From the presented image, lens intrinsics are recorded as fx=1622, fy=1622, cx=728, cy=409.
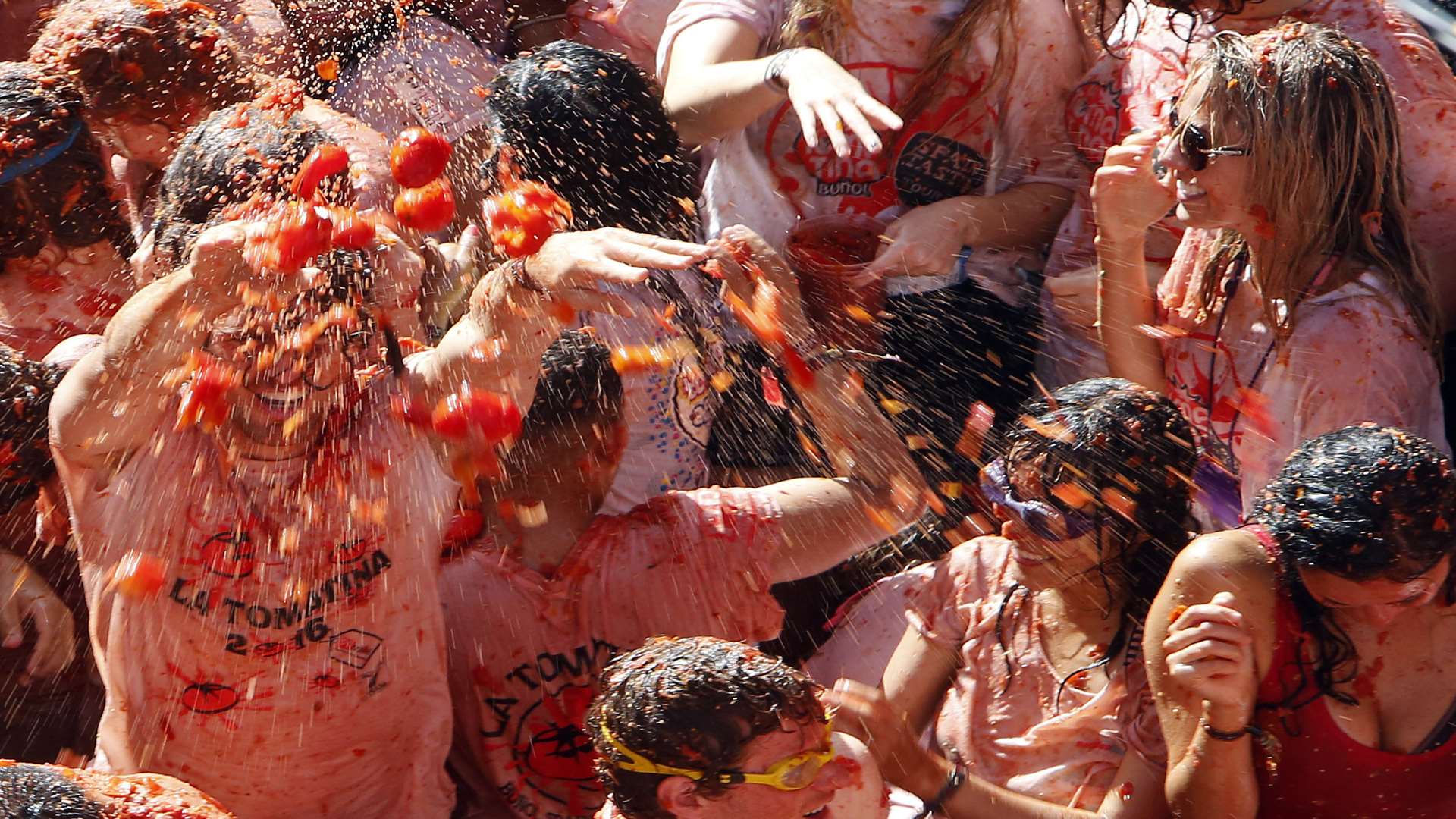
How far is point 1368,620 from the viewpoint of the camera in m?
3.17

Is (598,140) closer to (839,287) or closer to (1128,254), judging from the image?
(839,287)

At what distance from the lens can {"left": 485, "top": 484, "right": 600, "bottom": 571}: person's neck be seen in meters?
3.71

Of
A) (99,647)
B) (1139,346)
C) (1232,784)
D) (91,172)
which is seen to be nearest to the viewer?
(1232,784)

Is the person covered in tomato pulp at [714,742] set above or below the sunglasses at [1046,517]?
below

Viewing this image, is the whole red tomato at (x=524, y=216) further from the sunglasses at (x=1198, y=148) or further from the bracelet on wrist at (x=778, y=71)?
the sunglasses at (x=1198, y=148)

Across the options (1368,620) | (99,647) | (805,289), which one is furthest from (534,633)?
(1368,620)

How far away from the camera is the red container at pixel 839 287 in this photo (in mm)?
4297

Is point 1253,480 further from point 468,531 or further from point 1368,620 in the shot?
point 468,531

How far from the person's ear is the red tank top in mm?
1089

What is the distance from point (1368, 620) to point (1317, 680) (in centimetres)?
16

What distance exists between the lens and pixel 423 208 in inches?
171

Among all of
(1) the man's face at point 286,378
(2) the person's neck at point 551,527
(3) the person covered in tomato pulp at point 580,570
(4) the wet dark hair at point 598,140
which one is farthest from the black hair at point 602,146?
(1) the man's face at point 286,378

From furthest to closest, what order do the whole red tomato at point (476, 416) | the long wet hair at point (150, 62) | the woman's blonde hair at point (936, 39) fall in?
1. the long wet hair at point (150, 62)
2. the woman's blonde hair at point (936, 39)
3. the whole red tomato at point (476, 416)

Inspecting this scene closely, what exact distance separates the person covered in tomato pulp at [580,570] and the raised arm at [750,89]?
1.27 ft
